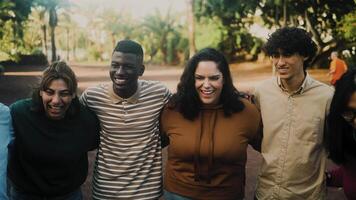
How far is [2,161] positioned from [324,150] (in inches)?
86.5

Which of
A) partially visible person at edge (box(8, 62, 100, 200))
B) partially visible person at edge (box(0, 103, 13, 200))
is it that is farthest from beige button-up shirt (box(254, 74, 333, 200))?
partially visible person at edge (box(0, 103, 13, 200))

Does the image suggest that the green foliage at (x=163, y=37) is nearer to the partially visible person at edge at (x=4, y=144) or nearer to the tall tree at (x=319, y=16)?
the tall tree at (x=319, y=16)

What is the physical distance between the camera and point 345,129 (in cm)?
292

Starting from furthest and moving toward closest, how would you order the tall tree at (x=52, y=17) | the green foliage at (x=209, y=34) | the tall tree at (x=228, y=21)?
the green foliage at (x=209, y=34)
the tall tree at (x=52, y=17)
the tall tree at (x=228, y=21)

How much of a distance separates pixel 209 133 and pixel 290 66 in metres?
0.76

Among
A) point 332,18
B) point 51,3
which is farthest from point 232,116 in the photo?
point 51,3

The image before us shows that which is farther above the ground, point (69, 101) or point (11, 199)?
point (69, 101)

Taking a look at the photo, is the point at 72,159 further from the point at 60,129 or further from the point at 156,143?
the point at 156,143

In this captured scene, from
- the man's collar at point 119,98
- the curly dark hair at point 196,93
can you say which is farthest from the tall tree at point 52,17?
the curly dark hair at point 196,93

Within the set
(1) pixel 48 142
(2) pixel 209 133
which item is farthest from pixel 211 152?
(1) pixel 48 142

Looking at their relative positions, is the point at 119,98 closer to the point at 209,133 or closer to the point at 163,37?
the point at 209,133

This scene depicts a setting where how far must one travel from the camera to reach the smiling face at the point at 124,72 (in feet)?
11.5

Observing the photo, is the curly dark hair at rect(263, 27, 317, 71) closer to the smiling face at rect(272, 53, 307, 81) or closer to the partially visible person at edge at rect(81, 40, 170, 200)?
the smiling face at rect(272, 53, 307, 81)

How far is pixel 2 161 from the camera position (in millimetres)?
2805
